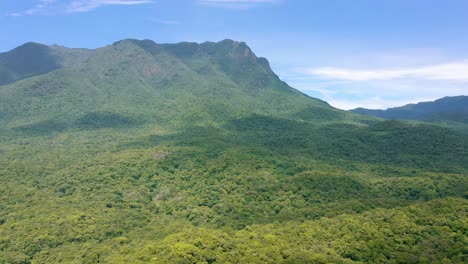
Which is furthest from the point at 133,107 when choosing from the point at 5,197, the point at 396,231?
the point at 396,231

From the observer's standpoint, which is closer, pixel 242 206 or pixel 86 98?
pixel 242 206

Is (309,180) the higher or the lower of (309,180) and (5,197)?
the higher

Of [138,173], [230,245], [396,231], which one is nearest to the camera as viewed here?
[230,245]

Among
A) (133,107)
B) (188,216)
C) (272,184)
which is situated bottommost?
(188,216)

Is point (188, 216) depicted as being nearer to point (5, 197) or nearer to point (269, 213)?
point (269, 213)

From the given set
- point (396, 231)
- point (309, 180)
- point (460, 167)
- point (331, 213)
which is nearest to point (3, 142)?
point (309, 180)

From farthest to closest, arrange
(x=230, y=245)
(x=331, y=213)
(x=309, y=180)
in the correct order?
(x=309, y=180)
(x=331, y=213)
(x=230, y=245)

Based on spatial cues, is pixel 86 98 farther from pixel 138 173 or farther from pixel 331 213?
pixel 331 213
